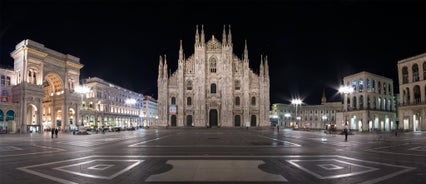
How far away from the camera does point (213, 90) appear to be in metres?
86.2

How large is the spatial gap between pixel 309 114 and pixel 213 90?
68.4 meters

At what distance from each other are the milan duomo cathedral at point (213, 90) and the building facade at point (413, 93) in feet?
109

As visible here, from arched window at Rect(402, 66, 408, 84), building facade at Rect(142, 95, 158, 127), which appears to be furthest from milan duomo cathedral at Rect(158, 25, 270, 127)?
building facade at Rect(142, 95, 158, 127)

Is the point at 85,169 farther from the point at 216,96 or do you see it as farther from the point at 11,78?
the point at 216,96

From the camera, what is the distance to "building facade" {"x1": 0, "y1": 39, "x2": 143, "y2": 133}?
179 feet

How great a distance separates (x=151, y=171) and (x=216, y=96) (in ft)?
239

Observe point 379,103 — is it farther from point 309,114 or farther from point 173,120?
point 309,114

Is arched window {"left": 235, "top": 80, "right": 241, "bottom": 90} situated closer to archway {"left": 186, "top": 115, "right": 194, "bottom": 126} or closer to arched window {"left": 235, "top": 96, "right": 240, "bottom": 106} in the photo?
arched window {"left": 235, "top": 96, "right": 240, "bottom": 106}

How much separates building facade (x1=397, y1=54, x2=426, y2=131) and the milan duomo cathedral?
1311 inches

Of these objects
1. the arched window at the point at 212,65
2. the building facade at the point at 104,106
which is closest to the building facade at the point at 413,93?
the arched window at the point at 212,65

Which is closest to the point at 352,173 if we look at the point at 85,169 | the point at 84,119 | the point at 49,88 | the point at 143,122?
the point at 85,169

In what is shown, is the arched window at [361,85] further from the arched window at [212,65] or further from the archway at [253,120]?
the arched window at [212,65]

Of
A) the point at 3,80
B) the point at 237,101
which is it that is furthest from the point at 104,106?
the point at 237,101

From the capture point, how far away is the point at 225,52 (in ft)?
278
